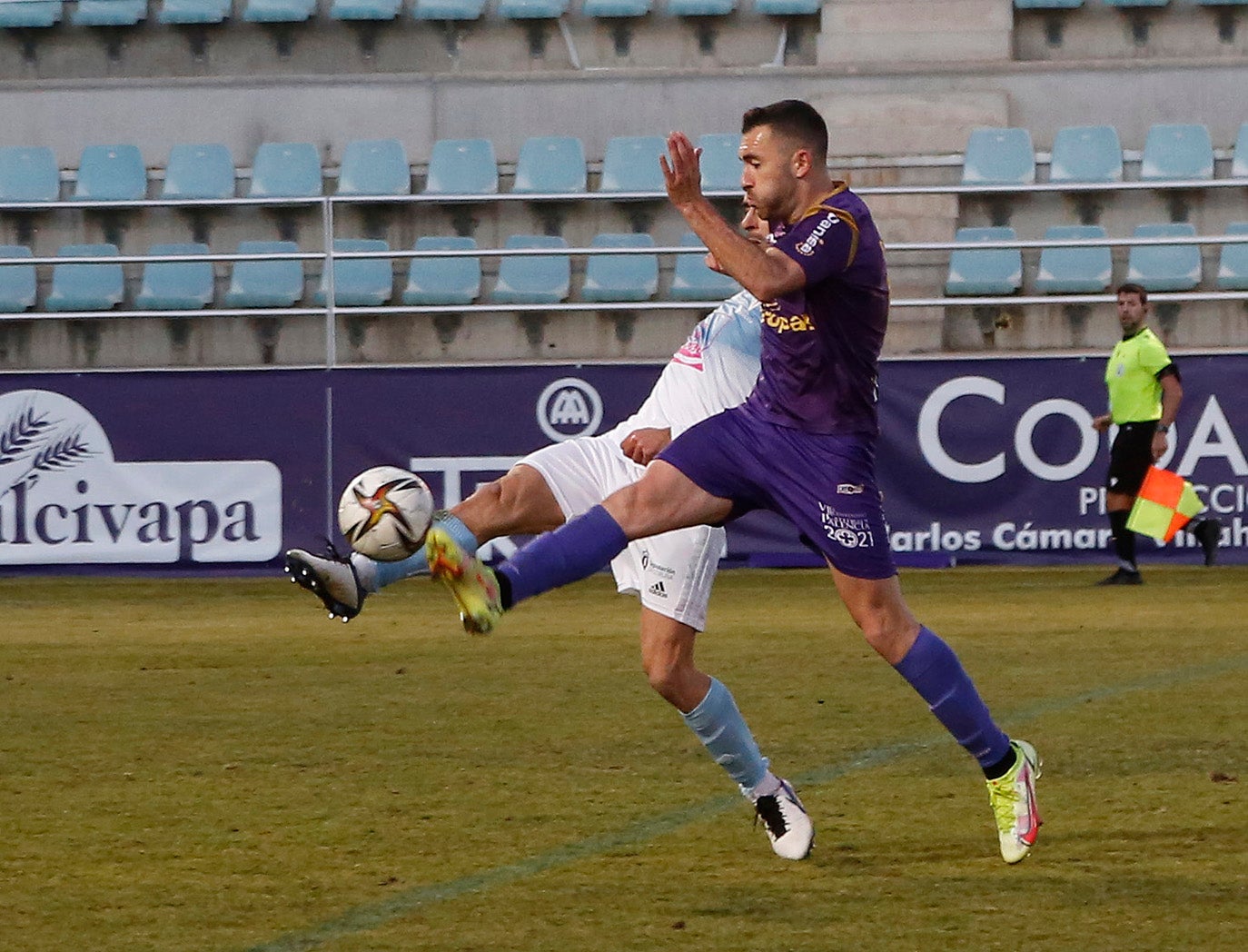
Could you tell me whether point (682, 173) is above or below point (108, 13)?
below

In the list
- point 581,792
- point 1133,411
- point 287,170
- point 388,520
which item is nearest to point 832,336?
point 388,520

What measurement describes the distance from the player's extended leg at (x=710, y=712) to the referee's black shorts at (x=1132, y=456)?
8.52 metres

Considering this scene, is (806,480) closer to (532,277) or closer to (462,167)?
(532,277)

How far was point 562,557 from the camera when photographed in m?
4.81

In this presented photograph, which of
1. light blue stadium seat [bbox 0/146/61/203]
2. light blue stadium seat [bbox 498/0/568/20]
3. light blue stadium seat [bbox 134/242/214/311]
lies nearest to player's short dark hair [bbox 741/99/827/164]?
light blue stadium seat [bbox 134/242/214/311]

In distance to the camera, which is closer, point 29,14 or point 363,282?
point 363,282

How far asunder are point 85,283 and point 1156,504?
29.2 ft

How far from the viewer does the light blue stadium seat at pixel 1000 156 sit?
55.6 ft

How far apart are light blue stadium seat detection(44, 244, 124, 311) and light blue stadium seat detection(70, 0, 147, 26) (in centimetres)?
313

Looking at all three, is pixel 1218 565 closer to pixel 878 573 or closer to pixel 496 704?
pixel 496 704

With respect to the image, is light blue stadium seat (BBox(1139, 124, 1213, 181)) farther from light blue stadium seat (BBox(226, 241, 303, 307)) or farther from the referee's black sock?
light blue stadium seat (BBox(226, 241, 303, 307))

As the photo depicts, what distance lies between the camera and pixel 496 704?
26.9ft

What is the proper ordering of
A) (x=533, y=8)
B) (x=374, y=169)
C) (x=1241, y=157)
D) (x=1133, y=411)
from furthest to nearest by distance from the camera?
(x=533, y=8), (x=374, y=169), (x=1241, y=157), (x=1133, y=411)

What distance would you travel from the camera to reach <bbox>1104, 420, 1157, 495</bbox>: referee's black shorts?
13.3 m
